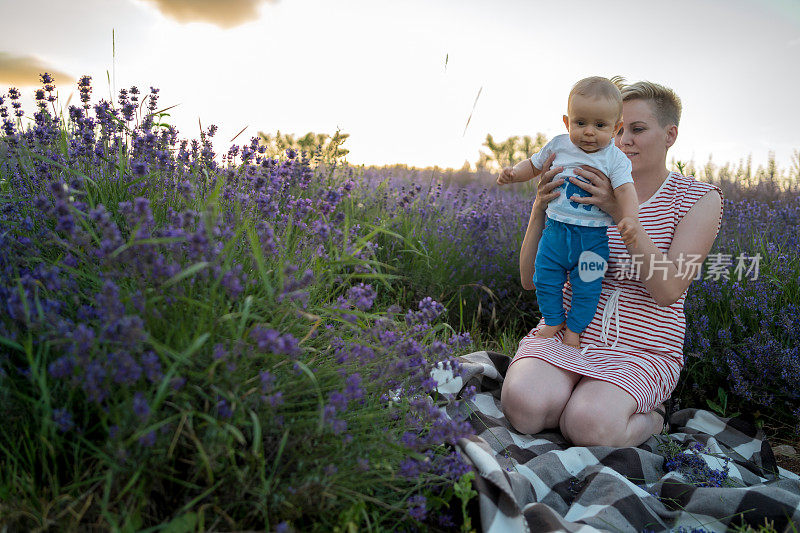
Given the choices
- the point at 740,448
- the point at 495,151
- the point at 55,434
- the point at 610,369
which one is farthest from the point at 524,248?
the point at 495,151

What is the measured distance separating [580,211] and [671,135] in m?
0.67

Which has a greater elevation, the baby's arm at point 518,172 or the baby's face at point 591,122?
the baby's face at point 591,122

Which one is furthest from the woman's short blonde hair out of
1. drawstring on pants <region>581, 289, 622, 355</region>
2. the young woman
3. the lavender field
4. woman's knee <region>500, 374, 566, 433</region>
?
the lavender field

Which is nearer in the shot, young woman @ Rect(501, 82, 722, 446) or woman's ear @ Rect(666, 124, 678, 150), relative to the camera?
young woman @ Rect(501, 82, 722, 446)

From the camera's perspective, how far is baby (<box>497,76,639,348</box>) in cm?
215

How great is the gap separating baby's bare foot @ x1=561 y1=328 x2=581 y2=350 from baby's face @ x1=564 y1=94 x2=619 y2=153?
0.84 meters

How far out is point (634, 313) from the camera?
2518 millimetres

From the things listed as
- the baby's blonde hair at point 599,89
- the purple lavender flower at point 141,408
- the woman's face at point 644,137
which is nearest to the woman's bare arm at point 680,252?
the woman's face at point 644,137

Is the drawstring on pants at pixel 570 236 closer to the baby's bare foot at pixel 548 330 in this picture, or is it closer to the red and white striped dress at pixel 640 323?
the red and white striped dress at pixel 640 323

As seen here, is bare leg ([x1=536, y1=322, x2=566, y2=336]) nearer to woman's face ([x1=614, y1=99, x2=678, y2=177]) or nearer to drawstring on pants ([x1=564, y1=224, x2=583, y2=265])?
drawstring on pants ([x1=564, y1=224, x2=583, y2=265])

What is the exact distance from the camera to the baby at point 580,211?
2154 mm

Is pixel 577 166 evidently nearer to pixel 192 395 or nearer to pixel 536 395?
pixel 536 395

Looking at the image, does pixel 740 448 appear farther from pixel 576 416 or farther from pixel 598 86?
pixel 598 86

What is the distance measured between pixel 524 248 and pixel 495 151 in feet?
24.5
